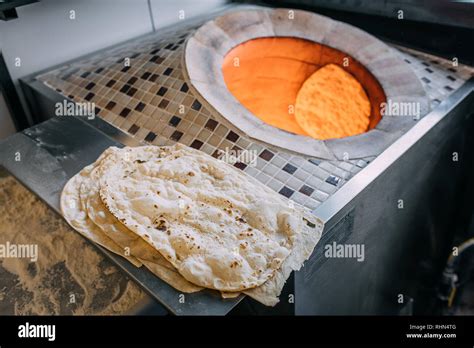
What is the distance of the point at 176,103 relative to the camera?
294 centimetres

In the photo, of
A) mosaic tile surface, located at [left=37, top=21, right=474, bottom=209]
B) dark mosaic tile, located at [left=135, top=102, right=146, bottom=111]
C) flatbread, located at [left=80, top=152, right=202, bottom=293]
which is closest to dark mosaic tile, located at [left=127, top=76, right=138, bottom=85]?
mosaic tile surface, located at [left=37, top=21, right=474, bottom=209]

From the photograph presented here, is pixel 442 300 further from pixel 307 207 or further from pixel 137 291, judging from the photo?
pixel 137 291

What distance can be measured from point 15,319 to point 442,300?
3974mm

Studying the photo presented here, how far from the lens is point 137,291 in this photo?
1935 millimetres

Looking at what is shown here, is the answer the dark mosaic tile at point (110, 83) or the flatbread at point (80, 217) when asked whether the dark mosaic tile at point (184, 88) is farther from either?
the flatbread at point (80, 217)

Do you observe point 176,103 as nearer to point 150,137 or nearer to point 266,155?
point 150,137

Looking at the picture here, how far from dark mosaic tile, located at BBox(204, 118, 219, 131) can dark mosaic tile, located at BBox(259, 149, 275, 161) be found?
38 centimetres

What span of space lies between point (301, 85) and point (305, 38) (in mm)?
489

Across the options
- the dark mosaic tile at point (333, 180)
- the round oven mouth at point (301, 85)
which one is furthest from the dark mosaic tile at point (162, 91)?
the dark mosaic tile at point (333, 180)

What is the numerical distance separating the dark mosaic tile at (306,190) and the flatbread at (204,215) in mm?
181

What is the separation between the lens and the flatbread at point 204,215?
1.91 metres

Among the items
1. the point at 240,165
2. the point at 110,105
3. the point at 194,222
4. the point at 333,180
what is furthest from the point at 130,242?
the point at 110,105

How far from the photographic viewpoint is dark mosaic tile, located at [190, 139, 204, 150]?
2686 mm

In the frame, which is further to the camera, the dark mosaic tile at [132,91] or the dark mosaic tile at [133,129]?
the dark mosaic tile at [132,91]
